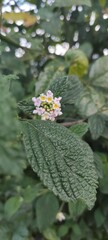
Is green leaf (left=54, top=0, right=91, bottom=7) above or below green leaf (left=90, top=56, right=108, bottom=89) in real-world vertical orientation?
above

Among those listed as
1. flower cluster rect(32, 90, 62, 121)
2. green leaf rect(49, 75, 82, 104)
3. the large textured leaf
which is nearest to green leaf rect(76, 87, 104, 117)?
green leaf rect(49, 75, 82, 104)

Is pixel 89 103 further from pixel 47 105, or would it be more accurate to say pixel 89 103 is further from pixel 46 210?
pixel 47 105

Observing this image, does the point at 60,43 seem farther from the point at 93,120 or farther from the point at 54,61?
the point at 93,120

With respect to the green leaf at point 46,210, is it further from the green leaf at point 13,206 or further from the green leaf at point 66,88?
the green leaf at point 66,88

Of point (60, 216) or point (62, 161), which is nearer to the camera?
point (62, 161)

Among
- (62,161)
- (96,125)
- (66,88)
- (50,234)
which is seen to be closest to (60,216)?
(50,234)

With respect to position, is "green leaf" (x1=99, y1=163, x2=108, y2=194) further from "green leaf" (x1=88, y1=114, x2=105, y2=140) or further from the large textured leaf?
the large textured leaf

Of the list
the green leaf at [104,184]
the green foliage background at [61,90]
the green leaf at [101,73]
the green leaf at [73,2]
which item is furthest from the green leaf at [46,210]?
the green leaf at [73,2]

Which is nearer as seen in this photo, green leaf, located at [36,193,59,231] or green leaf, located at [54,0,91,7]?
green leaf, located at [54,0,91,7]
